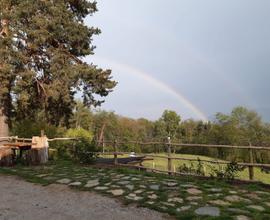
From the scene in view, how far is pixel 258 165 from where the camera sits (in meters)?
9.81

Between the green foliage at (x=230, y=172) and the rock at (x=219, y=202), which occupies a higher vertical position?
the green foliage at (x=230, y=172)

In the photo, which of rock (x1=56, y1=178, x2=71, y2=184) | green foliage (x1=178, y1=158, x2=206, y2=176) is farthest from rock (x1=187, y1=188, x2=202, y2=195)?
rock (x1=56, y1=178, x2=71, y2=184)

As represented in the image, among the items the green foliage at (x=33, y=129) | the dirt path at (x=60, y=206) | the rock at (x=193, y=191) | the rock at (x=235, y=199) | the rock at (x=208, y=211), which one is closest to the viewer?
the rock at (x=208, y=211)

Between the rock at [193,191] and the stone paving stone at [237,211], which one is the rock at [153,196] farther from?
the stone paving stone at [237,211]

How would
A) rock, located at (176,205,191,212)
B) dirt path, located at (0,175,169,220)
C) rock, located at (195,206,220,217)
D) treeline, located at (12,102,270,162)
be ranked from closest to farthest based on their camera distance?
rock, located at (195,206,220,217) → rock, located at (176,205,191,212) → dirt path, located at (0,175,169,220) → treeline, located at (12,102,270,162)

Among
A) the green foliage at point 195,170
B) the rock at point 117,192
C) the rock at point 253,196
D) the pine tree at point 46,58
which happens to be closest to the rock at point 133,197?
the rock at point 117,192

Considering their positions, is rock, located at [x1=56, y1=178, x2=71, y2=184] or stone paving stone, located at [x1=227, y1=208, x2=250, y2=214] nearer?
stone paving stone, located at [x1=227, y1=208, x2=250, y2=214]

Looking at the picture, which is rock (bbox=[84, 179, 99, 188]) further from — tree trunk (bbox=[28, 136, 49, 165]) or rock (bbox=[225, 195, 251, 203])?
tree trunk (bbox=[28, 136, 49, 165])

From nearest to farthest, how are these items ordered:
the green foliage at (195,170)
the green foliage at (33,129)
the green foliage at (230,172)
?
the green foliage at (230,172) < the green foliage at (195,170) < the green foliage at (33,129)

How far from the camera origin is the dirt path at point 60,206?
265 inches

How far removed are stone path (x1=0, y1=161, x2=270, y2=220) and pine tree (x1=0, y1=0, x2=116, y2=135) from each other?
8.11 meters

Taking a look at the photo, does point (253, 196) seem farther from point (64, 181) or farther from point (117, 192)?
point (64, 181)

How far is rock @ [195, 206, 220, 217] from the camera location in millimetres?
6235

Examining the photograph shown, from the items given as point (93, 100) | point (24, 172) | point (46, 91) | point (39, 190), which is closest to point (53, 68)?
point (46, 91)
